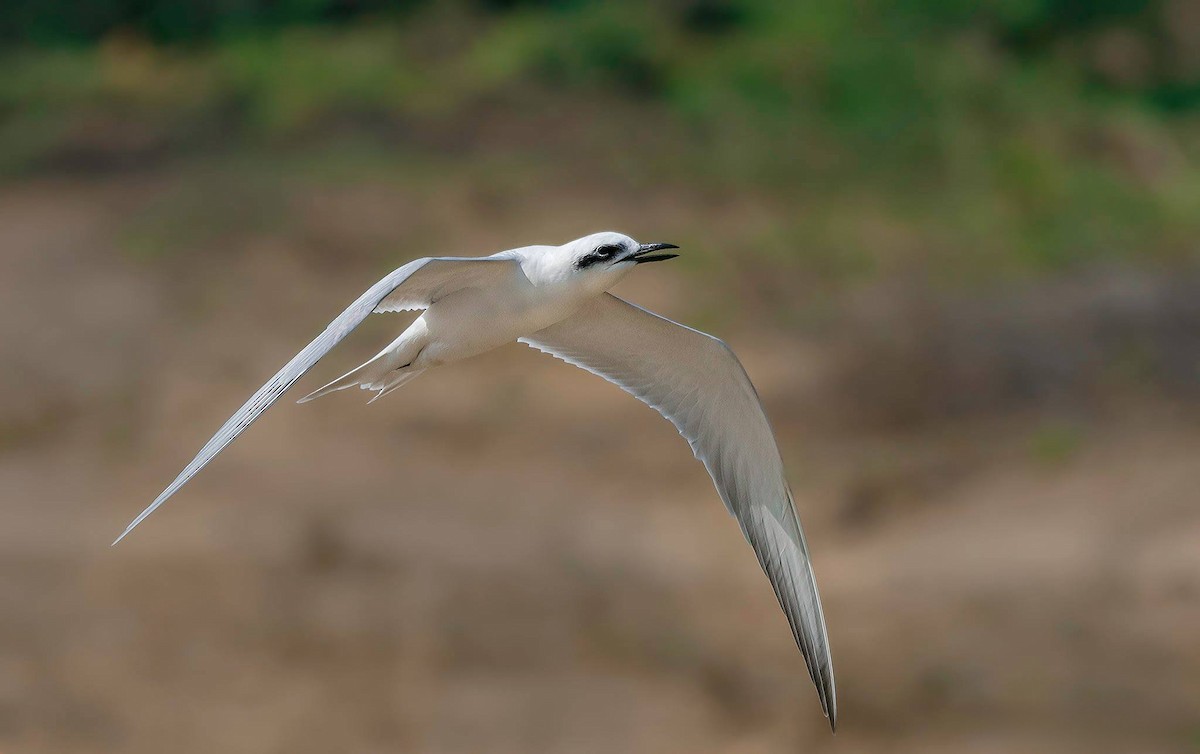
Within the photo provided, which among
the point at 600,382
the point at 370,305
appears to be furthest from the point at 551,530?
the point at 370,305

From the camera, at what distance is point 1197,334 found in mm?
10422

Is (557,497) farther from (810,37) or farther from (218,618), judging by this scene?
(810,37)

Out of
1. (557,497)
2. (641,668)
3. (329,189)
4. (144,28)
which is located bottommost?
(641,668)

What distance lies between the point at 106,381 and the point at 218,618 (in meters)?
1.90

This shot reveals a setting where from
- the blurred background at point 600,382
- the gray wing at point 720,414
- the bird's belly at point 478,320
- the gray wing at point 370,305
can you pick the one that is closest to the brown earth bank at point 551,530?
the blurred background at point 600,382

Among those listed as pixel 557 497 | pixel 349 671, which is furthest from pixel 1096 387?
pixel 349 671

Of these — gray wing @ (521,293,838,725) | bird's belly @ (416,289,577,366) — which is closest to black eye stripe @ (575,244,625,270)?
bird's belly @ (416,289,577,366)

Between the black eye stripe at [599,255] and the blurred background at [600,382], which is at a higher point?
the black eye stripe at [599,255]

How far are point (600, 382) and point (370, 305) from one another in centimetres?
677

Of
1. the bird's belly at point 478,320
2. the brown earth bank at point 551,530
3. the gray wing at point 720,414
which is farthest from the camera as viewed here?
the brown earth bank at point 551,530

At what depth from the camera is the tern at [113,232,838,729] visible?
388 centimetres

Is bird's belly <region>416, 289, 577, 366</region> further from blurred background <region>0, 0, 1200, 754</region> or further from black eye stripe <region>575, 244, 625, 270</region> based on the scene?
blurred background <region>0, 0, 1200, 754</region>

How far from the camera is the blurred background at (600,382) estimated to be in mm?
9000

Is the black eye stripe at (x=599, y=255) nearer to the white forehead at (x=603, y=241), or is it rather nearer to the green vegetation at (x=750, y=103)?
the white forehead at (x=603, y=241)
